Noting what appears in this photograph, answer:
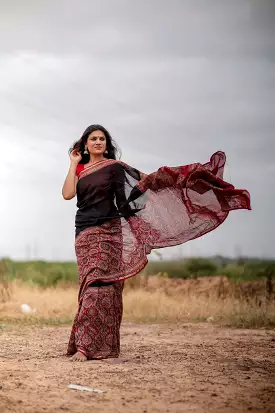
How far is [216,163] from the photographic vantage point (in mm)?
7746

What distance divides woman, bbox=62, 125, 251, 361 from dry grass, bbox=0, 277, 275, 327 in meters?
4.40

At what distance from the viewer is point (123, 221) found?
25.0 feet

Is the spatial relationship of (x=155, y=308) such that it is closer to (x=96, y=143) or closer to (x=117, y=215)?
(x=117, y=215)

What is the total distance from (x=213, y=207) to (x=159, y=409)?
294 centimetres

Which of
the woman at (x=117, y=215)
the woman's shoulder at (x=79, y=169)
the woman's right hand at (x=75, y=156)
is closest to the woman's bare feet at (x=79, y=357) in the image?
the woman at (x=117, y=215)

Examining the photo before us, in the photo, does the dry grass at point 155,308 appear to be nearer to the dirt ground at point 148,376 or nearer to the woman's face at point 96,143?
the dirt ground at point 148,376

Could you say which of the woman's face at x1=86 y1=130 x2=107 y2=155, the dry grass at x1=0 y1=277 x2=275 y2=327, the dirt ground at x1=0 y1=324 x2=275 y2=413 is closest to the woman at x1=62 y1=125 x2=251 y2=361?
the woman's face at x1=86 y1=130 x2=107 y2=155

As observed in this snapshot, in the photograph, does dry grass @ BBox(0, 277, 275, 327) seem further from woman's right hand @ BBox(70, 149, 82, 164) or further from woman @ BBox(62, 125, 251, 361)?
woman's right hand @ BBox(70, 149, 82, 164)

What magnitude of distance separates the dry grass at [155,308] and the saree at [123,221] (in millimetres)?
4395

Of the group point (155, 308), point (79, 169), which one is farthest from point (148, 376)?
point (155, 308)

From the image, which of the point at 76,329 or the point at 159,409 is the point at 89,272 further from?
the point at 159,409

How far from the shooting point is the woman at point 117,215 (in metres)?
7.39

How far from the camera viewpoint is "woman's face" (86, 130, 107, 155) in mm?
7570

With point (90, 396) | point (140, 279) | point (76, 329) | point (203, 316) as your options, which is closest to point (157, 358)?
point (76, 329)
